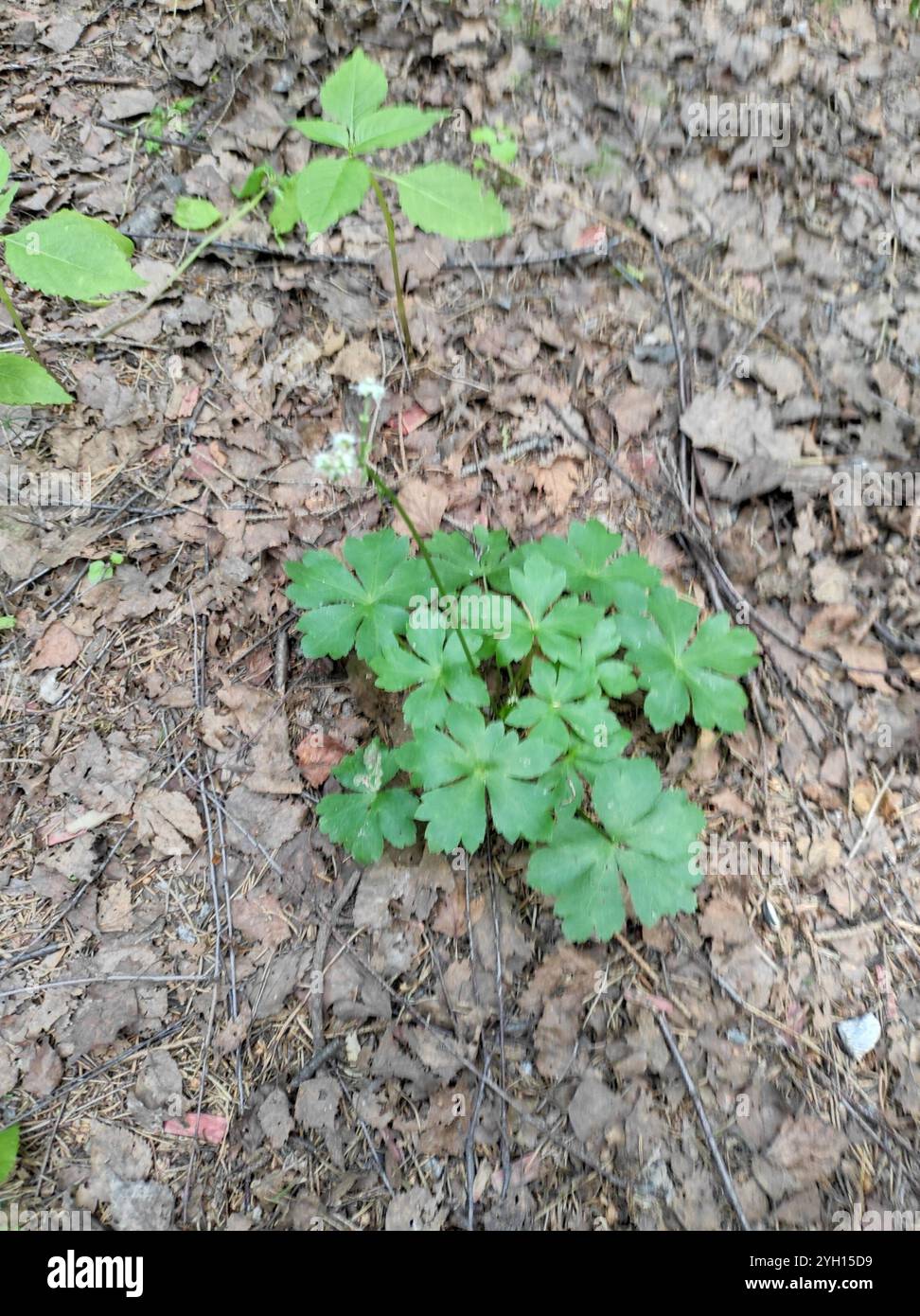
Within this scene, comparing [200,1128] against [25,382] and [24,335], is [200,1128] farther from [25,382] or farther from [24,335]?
[24,335]

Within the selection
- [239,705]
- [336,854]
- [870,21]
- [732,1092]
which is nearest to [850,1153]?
[732,1092]

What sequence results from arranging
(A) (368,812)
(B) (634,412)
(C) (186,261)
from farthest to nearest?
(C) (186,261)
(B) (634,412)
(A) (368,812)

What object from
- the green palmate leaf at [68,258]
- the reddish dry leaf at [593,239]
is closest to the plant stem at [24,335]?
the green palmate leaf at [68,258]

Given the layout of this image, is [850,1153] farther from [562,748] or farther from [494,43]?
[494,43]

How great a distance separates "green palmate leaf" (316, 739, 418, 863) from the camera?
2123 mm

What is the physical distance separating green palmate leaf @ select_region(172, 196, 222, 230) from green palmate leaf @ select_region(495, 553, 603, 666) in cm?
195

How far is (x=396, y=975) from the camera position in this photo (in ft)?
6.91

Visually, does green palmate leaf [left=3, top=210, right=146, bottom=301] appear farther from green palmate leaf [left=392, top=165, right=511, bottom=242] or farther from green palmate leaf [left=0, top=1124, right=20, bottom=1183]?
green palmate leaf [left=0, top=1124, right=20, bottom=1183]

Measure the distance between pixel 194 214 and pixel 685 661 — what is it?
2.52 m

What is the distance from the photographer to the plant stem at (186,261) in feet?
9.23

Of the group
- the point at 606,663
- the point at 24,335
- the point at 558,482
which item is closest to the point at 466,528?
the point at 558,482

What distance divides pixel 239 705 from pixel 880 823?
1.99 metres

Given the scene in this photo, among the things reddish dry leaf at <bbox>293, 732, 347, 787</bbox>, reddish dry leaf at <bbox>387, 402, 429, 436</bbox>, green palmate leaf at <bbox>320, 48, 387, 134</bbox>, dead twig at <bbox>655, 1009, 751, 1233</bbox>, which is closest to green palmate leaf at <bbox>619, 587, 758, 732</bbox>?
dead twig at <bbox>655, 1009, 751, 1233</bbox>

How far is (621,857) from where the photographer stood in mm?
1997
